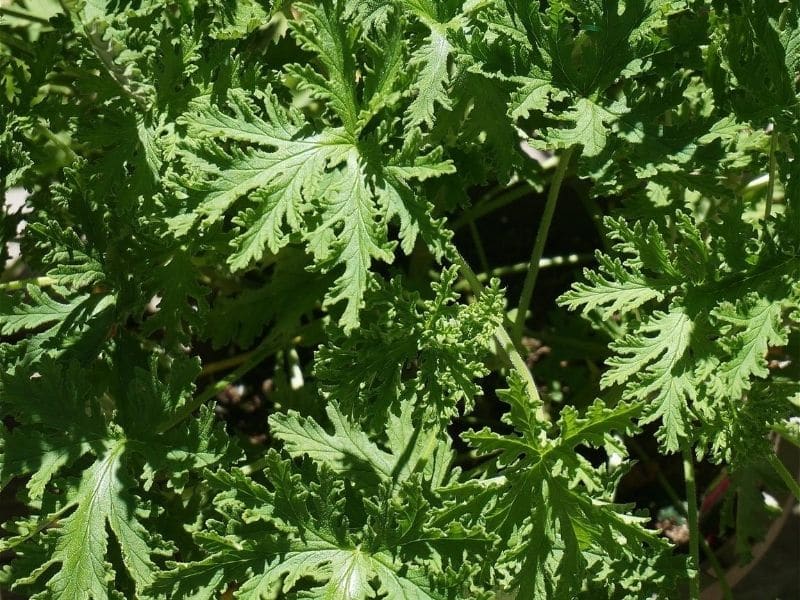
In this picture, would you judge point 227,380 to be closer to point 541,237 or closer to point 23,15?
point 541,237

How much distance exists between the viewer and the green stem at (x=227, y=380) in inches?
72.2

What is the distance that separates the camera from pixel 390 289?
1.63 m

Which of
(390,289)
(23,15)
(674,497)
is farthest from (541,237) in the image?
(23,15)

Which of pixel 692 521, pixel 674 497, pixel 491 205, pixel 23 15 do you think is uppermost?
pixel 23 15

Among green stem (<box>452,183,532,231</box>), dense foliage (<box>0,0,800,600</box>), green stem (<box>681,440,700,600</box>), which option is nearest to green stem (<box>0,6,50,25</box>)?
→ dense foliage (<box>0,0,800,600</box>)

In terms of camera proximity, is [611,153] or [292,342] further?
[292,342]

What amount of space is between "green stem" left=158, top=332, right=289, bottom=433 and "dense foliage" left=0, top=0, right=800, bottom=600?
0.02 m

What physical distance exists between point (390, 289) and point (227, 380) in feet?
1.84

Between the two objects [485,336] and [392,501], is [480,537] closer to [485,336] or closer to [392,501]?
[392,501]

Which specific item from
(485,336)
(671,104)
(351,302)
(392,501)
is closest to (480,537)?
(392,501)

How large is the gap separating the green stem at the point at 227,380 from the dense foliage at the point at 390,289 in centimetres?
2

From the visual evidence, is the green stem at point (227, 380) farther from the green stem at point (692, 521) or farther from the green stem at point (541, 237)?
the green stem at point (692, 521)

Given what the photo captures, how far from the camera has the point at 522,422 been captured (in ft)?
4.91

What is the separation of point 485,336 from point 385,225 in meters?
0.26
